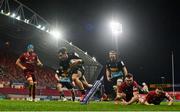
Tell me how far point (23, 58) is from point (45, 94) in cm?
2577

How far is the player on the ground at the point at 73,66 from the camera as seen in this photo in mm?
15195

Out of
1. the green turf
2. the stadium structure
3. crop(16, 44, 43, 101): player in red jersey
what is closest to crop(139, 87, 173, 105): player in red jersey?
the green turf

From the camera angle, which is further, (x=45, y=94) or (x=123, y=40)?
(x=123, y=40)

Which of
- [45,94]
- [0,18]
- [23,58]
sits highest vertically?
[0,18]

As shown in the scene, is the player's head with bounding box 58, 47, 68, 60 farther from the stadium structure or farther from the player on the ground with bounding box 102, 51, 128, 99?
the stadium structure

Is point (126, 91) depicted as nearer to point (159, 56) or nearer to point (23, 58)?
point (23, 58)

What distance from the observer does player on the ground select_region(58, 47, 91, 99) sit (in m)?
15.2

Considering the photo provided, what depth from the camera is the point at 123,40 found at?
7519 centimetres

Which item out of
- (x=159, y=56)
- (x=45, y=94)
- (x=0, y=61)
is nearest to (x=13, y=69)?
(x=0, y=61)

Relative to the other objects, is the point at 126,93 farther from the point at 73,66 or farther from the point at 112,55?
the point at 73,66

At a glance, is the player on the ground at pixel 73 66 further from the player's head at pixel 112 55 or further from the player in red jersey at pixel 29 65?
the player's head at pixel 112 55

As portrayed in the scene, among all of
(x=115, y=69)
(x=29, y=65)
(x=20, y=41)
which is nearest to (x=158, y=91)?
(x=115, y=69)

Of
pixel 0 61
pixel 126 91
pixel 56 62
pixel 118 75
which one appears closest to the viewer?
pixel 126 91

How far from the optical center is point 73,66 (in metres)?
15.4
